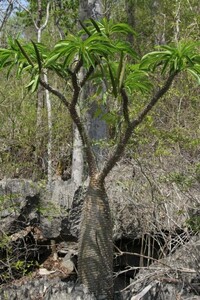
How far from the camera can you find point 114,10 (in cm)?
1491

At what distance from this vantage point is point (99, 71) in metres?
3.45

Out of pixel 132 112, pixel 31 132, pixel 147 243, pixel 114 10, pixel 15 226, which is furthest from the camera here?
pixel 114 10

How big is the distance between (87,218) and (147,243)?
1.26 meters

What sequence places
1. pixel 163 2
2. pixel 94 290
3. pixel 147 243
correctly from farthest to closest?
pixel 163 2 → pixel 147 243 → pixel 94 290

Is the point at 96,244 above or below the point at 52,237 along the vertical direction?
above

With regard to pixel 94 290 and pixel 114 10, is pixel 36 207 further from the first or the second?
pixel 114 10

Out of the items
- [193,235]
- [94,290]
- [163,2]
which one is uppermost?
[163,2]

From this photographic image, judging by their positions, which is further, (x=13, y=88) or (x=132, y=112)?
(x=13, y=88)

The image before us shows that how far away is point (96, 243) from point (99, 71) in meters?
1.16

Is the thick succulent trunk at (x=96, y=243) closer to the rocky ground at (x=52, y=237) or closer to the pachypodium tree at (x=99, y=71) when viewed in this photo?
the pachypodium tree at (x=99, y=71)

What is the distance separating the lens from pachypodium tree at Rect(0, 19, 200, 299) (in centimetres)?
301

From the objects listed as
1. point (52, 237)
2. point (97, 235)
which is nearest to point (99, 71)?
point (97, 235)

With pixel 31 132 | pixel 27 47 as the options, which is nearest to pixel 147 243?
pixel 27 47

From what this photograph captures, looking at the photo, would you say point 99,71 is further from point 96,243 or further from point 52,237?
point 52,237
